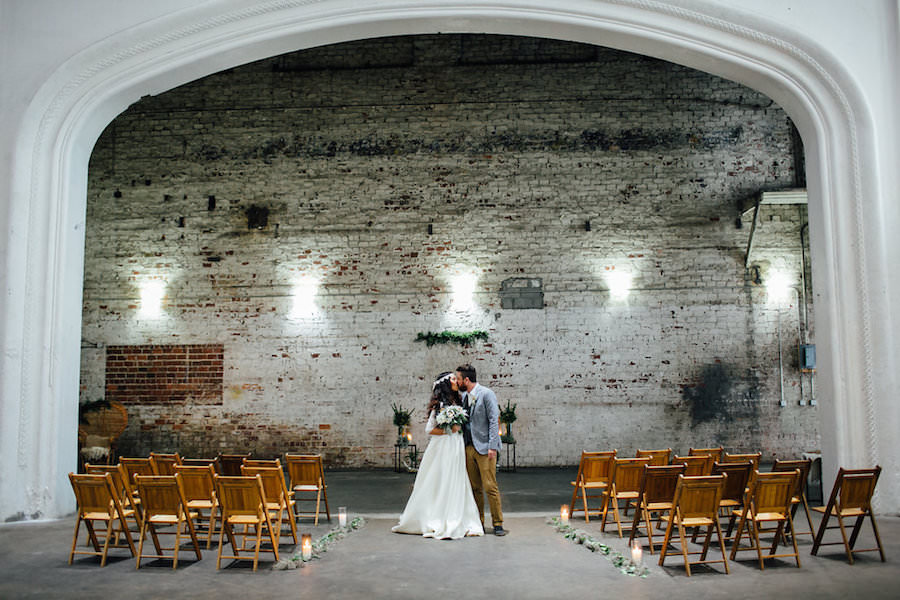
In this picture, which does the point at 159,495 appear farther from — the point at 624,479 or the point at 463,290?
the point at 463,290

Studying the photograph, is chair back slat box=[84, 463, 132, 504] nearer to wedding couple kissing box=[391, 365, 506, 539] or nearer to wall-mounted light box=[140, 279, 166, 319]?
wedding couple kissing box=[391, 365, 506, 539]

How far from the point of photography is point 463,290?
11.9m

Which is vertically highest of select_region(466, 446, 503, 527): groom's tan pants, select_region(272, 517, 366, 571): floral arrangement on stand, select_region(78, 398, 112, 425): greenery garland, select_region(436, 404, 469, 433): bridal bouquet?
select_region(436, 404, 469, 433): bridal bouquet

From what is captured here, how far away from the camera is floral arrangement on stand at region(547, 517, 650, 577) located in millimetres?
5281

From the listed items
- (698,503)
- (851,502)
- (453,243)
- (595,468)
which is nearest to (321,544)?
(595,468)

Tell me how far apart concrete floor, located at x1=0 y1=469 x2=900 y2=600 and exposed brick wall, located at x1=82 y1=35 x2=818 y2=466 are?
16.3 feet

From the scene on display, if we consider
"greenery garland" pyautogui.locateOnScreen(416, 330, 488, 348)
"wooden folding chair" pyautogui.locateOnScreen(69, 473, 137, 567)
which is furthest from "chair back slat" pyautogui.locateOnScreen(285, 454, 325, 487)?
"greenery garland" pyautogui.locateOnScreen(416, 330, 488, 348)

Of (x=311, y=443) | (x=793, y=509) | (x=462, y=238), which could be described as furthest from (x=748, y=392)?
(x=311, y=443)

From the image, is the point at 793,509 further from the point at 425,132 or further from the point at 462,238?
the point at 425,132

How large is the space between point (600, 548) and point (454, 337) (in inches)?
239

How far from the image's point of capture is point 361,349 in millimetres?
11812

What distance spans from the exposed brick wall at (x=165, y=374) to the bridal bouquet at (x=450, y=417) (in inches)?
246

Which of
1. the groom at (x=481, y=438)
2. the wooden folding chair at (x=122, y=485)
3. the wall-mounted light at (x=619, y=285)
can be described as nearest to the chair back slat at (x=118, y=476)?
the wooden folding chair at (x=122, y=485)

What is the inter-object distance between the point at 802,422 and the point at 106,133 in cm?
1270
